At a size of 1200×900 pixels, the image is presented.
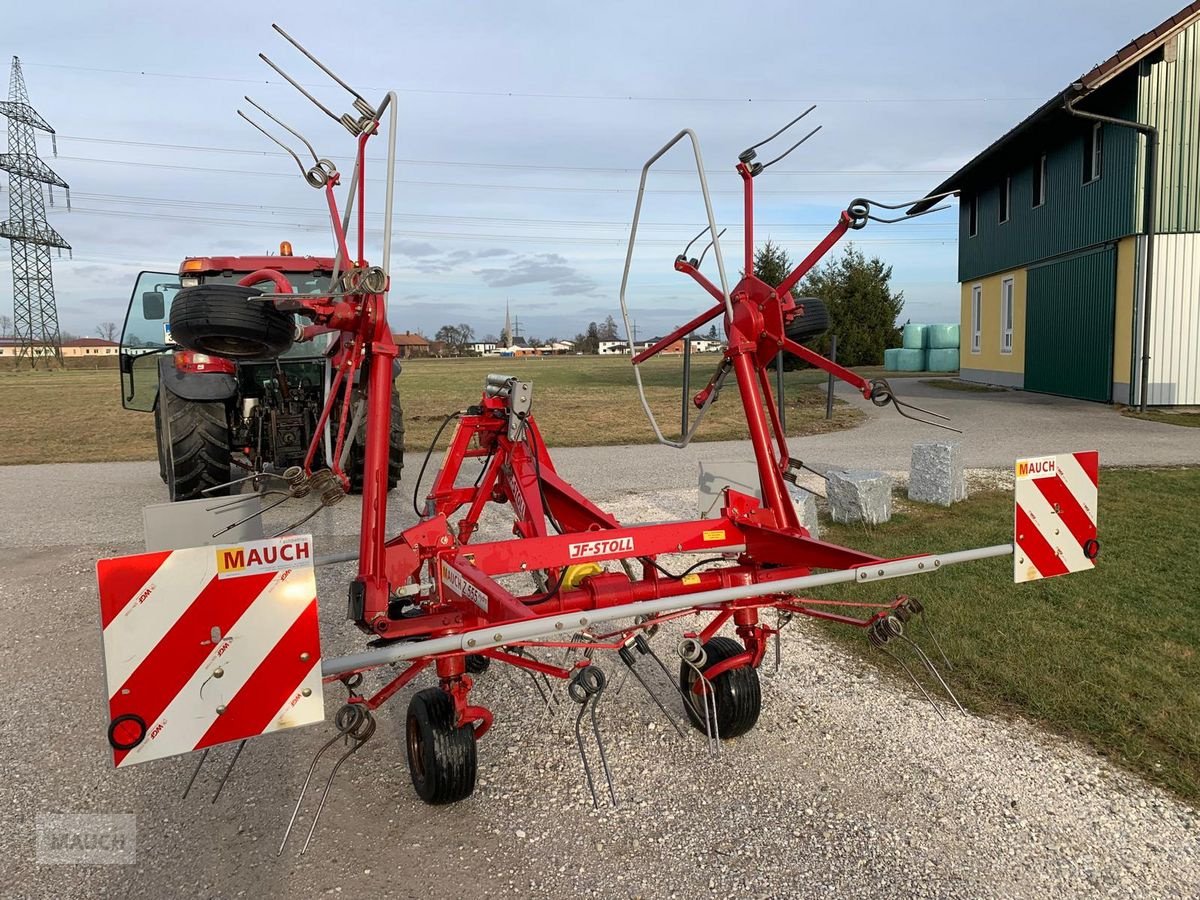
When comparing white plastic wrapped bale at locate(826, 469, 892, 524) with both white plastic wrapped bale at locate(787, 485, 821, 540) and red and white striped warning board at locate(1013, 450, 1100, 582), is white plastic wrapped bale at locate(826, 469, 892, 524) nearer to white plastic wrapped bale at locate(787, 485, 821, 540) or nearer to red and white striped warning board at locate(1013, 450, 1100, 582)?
white plastic wrapped bale at locate(787, 485, 821, 540)

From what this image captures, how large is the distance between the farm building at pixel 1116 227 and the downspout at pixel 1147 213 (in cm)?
2

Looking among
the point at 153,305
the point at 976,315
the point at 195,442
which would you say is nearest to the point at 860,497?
the point at 195,442

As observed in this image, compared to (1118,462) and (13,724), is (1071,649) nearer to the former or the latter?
(13,724)

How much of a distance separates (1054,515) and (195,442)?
21.7ft

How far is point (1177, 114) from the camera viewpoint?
14336 mm

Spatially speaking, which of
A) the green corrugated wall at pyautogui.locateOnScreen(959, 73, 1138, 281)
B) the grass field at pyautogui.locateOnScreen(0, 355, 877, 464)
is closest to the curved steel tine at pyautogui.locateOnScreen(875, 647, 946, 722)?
the grass field at pyautogui.locateOnScreen(0, 355, 877, 464)

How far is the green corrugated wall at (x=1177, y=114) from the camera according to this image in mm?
14273

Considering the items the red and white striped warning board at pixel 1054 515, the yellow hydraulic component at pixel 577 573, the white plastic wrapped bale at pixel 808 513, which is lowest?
the white plastic wrapped bale at pixel 808 513

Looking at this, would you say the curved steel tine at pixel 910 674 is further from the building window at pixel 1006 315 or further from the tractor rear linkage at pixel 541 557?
the building window at pixel 1006 315

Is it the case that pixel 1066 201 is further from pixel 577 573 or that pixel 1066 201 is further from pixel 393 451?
pixel 577 573

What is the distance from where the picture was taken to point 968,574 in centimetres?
536

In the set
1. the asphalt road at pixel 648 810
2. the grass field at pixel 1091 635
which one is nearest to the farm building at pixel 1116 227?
the grass field at pixel 1091 635

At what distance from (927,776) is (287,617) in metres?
2.37

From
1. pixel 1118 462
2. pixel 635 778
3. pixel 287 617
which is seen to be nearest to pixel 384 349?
pixel 287 617
